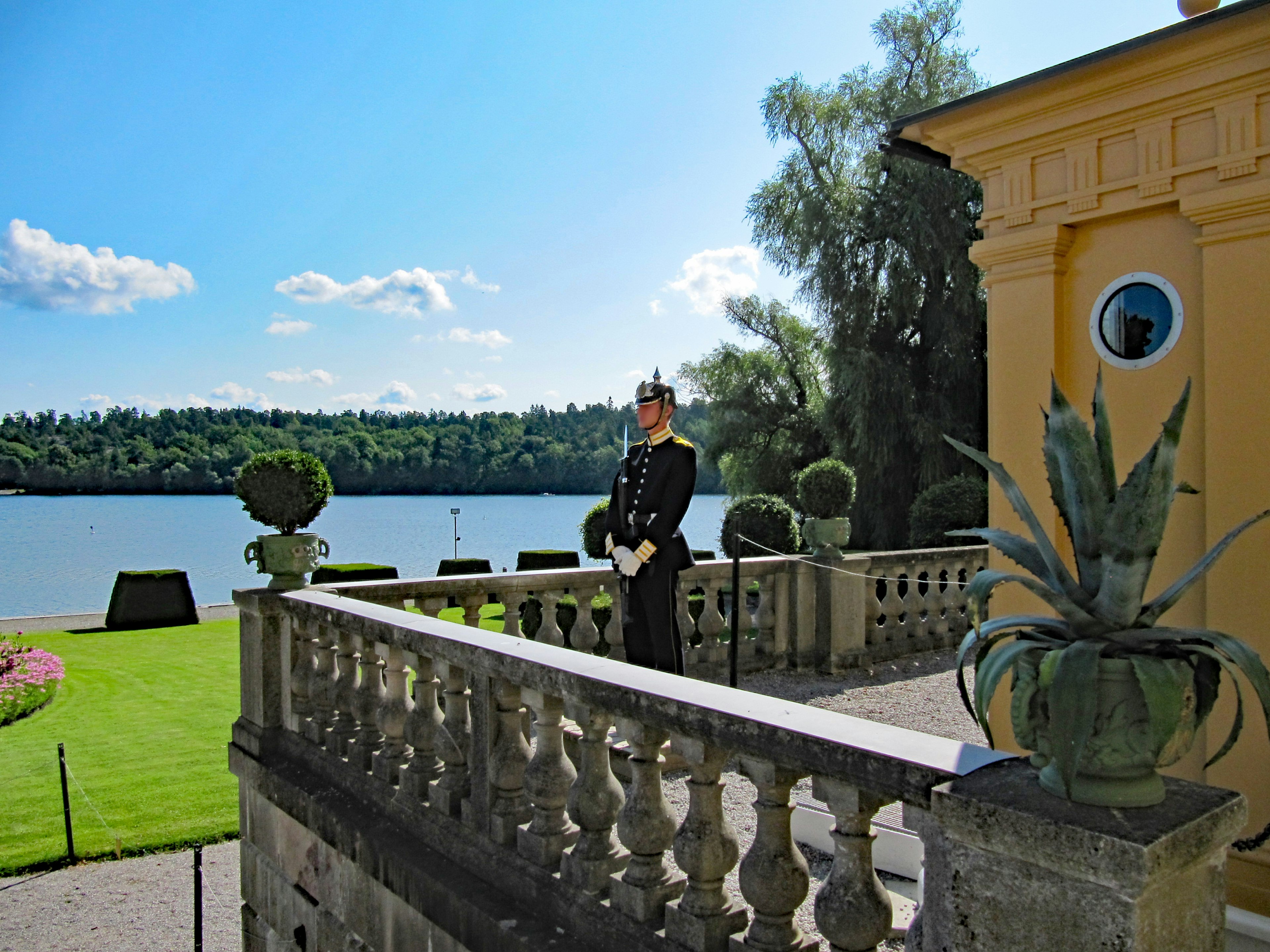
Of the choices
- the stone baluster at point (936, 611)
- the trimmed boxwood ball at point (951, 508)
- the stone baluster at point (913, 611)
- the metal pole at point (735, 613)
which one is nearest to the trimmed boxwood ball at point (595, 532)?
the stone baluster at point (913, 611)

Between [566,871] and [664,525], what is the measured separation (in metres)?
2.36

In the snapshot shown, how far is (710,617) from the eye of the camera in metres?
7.93

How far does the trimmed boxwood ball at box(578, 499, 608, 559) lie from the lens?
12477 millimetres

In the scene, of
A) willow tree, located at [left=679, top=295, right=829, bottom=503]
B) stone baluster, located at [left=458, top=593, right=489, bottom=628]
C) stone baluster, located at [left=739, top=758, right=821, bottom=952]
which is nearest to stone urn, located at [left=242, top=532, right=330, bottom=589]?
stone baluster, located at [left=458, top=593, right=489, bottom=628]

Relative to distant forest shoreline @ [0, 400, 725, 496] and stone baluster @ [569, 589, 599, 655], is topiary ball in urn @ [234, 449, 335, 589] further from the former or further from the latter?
distant forest shoreline @ [0, 400, 725, 496]

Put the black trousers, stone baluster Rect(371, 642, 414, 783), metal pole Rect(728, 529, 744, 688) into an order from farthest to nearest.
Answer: metal pole Rect(728, 529, 744, 688) → the black trousers → stone baluster Rect(371, 642, 414, 783)

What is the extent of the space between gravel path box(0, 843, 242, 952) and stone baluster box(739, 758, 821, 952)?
5.30m

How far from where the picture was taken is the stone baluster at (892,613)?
30.8ft

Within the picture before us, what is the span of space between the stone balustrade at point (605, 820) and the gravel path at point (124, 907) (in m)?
1.63

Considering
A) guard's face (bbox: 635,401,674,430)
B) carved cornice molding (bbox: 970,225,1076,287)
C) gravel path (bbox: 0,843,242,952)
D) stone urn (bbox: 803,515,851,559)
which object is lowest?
gravel path (bbox: 0,843,242,952)

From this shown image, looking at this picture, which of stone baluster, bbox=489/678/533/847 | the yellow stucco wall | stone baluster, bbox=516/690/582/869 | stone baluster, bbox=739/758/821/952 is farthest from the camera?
the yellow stucco wall

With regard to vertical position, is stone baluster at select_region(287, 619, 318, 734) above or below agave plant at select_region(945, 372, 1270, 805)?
below

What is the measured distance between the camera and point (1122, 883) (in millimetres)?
1551

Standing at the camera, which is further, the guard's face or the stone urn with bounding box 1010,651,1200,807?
the guard's face
